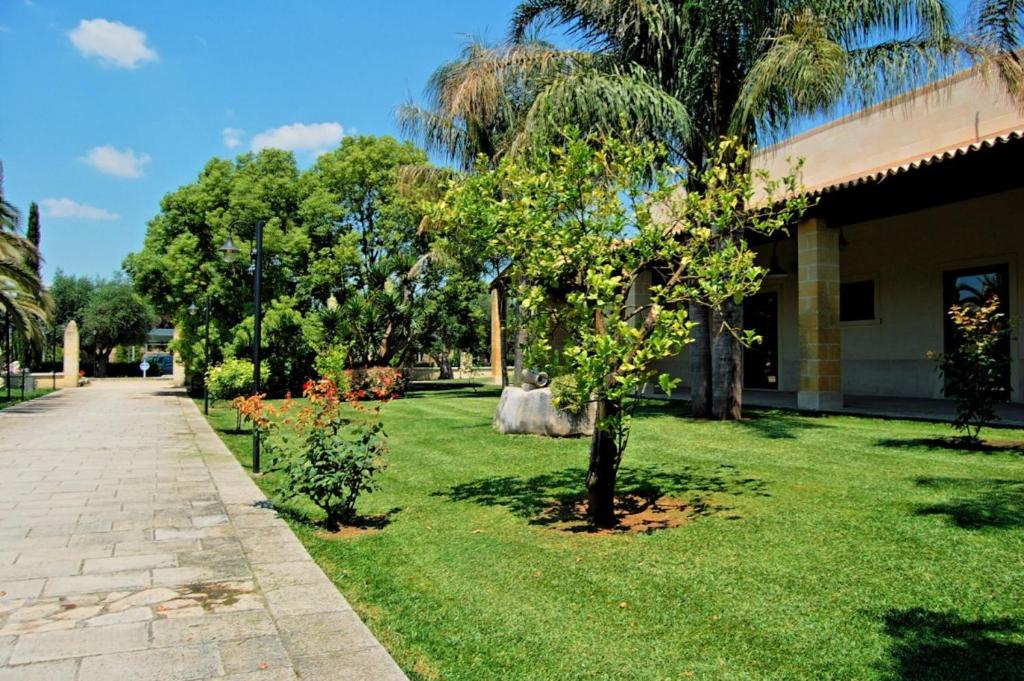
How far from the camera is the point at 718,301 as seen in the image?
505 centimetres

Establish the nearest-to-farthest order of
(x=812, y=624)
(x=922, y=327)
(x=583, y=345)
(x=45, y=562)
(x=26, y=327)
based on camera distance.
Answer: (x=812, y=624) < (x=583, y=345) < (x=45, y=562) < (x=922, y=327) < (x=26, y=327)

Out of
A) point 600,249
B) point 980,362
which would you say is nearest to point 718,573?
point 600,249

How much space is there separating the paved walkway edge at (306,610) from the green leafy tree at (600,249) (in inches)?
78.2

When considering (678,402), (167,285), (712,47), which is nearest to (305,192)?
(167,285)

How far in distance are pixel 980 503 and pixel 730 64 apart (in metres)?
8.29

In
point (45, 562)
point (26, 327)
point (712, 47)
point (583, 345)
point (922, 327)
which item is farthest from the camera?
point (26, 327)

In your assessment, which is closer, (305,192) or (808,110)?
(808,110)

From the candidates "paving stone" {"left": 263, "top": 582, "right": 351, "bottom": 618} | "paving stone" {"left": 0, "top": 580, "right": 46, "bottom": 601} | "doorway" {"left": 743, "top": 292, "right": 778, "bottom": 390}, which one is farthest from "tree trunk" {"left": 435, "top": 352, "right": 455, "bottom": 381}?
"paving stone" {"left": 263, "top": 582, "right": 351, "bottom": 618}

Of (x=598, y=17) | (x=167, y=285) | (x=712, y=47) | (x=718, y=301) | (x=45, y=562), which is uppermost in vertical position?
(x=598, y=17)

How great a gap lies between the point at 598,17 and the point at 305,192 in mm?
16446

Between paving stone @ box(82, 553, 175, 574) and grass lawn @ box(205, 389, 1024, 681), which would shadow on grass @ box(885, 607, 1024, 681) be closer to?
grass lawn @ box(205, 389, 1024, 681)

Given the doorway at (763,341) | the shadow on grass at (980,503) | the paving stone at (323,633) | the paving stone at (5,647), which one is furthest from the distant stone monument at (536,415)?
the doorway at (763,341)

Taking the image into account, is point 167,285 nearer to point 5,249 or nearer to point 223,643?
point 5,249

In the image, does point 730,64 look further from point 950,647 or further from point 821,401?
point 950,647
